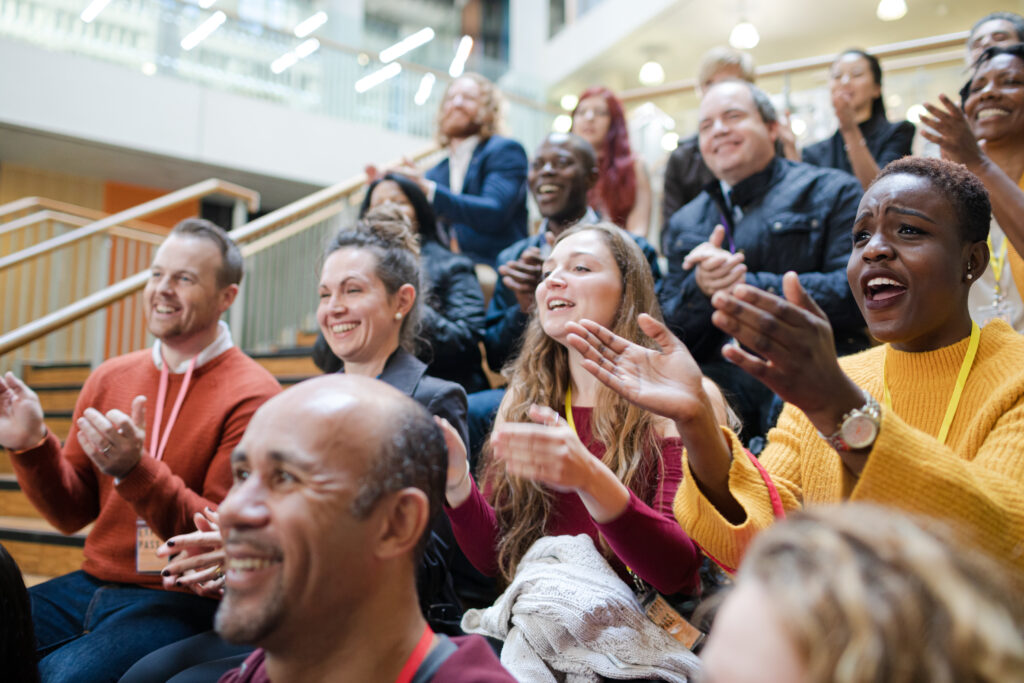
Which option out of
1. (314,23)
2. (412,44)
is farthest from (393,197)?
(412,44)

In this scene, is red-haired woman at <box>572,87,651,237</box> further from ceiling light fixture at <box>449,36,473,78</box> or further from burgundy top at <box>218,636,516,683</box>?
ceiling light fixture at <box>449,36,473,78</box>

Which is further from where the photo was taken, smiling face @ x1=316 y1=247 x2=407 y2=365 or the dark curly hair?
smiling face @ x1=316 y1=247 x2=407 y2=365

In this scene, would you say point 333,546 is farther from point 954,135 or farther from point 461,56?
point 461,56

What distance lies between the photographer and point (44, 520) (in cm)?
379

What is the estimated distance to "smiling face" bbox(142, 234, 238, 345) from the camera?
2598mm

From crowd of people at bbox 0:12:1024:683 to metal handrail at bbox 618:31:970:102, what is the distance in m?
1.89

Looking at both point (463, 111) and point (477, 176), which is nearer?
point (477, 176)

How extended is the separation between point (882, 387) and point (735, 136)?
156 centimetres

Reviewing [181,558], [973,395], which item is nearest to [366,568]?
[181,558]

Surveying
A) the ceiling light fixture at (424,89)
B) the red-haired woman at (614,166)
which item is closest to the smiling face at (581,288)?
the red-haired woman at (614,166)

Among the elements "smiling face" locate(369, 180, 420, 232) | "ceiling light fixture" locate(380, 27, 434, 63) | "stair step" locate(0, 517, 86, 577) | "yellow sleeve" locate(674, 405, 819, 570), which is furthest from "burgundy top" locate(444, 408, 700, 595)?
"ceiling light fixture" locate(380, 27, 434, 63)

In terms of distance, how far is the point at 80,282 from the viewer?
23.6 feet

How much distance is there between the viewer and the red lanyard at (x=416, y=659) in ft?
3.99

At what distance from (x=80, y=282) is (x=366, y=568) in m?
7.04
